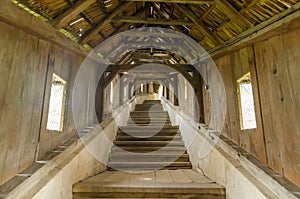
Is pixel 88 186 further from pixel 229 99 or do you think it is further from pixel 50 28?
pixel 229 99

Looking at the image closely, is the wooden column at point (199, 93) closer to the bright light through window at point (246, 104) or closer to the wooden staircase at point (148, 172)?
the wooden staircase at point (148, 172)

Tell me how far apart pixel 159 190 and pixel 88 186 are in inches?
27.2

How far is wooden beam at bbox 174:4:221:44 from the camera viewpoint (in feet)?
8.68

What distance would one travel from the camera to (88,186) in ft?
6.31

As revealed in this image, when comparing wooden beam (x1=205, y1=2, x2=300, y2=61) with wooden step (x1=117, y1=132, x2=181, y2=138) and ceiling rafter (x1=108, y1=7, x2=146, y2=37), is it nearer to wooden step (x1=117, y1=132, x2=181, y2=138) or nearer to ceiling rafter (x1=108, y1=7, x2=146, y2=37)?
ceiling rafter (x1=108, y1=7, x2=146, y2=37)

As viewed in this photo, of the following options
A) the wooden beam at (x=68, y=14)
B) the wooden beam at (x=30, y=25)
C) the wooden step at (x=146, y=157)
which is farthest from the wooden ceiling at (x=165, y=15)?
the wooden step at (x=146, y=157)

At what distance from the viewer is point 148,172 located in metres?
2.69

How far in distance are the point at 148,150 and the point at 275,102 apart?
2170 mm

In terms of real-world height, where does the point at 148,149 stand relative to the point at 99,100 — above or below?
below

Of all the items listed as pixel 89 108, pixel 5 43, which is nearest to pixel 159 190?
pixel 89 108

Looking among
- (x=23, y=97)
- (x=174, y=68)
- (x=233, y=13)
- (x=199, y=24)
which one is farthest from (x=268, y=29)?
(x=23, y=97)

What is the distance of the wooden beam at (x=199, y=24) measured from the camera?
2645mm

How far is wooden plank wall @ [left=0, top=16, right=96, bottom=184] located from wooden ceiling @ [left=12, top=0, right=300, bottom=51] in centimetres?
35

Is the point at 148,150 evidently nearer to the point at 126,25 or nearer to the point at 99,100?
the point at 99,100
